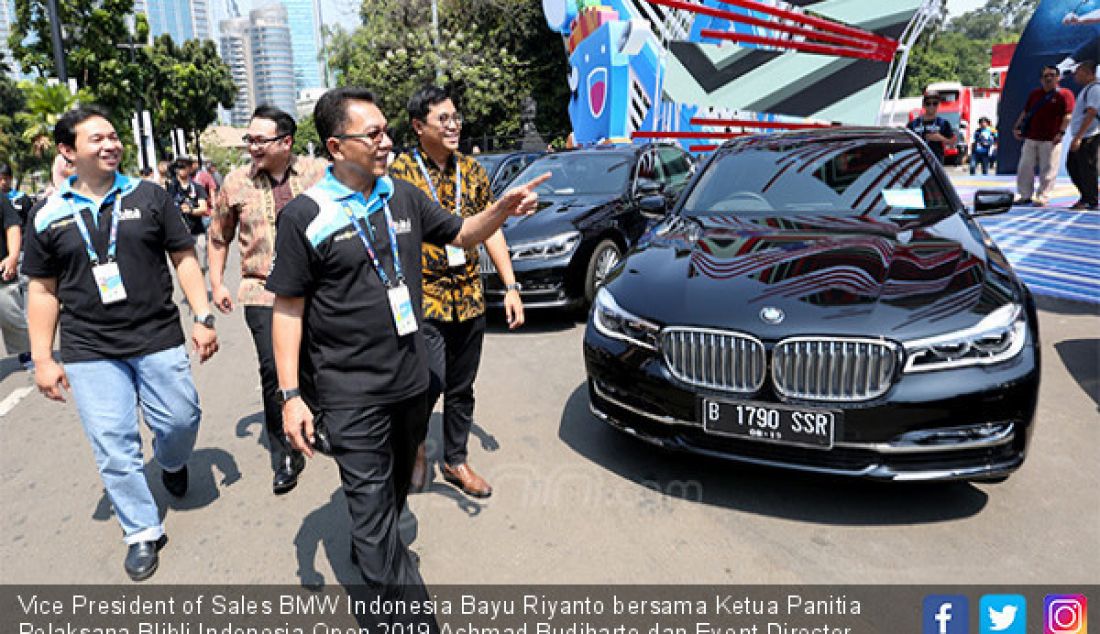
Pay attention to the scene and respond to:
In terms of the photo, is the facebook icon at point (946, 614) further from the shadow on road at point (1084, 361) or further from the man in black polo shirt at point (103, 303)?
the man in black polo shirt at point (103, 303)

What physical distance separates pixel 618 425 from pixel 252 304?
6.25 feet

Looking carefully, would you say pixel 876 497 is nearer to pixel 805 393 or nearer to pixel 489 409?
pixel 805 393

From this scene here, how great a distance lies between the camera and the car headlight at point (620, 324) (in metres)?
3.29

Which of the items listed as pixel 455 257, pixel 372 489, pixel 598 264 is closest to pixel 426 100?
pixel 455 257

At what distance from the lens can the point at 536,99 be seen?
29.4 metres

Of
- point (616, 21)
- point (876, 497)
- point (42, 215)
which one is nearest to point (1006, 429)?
point (876, 497)

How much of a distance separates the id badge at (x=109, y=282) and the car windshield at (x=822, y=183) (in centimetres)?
302

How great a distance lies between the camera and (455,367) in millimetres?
3500

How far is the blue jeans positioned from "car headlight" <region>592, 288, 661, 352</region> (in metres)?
1.93

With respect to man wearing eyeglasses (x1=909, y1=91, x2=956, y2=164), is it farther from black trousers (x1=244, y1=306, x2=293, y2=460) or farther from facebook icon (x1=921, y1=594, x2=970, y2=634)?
black trousers (x1=244, y1=306, x2=293, y2=460)

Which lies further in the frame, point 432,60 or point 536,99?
point 536,99

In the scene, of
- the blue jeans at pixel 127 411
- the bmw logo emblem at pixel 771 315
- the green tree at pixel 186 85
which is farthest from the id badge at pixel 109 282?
the green tree at pixel 186 85

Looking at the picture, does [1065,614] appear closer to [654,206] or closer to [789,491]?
[789,491]

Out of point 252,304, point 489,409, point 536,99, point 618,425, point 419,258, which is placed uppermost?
point 536,99
